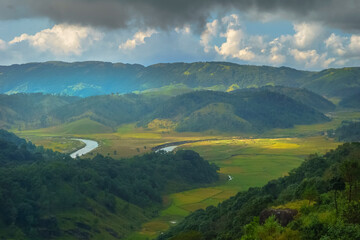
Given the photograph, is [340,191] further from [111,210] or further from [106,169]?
[106,169]

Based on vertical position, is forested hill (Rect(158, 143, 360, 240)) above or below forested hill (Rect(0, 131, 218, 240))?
above

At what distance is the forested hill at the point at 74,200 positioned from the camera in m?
111

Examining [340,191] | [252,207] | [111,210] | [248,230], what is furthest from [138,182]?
[248,230]

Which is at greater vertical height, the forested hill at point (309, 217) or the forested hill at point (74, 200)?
the forested hill at point (309, 217)

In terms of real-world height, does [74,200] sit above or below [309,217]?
below

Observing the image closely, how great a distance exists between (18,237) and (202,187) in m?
104

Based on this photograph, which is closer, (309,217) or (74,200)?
(309,217)

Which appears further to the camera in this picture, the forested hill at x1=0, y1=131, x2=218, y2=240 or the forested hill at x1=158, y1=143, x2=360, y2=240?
the forested hill at x1=0, y1=131, x2=218, y2=240

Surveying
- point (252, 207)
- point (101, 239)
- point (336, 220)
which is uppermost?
point (336, 220)

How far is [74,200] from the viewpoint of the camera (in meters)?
129

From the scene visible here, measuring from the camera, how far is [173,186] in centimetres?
18875

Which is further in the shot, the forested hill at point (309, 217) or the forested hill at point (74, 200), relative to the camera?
the forested hill at point (74, 200)

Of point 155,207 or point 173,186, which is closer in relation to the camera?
point 155,207

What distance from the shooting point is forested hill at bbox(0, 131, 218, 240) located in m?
111
